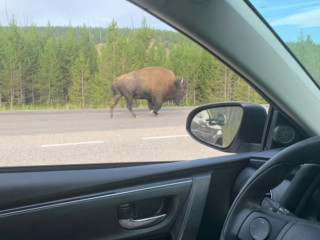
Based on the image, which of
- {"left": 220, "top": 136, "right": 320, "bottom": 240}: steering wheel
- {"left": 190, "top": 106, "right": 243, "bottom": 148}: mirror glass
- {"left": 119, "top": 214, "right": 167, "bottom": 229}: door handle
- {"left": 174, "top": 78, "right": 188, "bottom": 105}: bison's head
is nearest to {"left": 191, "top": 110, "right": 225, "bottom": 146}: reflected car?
{"left": 190, "top": 106, "right": 243, "bottom": 148}: mirror glass

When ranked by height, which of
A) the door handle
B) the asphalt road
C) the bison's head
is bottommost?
the door handle

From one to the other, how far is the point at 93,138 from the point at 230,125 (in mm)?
1043

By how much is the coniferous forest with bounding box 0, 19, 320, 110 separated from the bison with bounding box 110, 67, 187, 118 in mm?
45

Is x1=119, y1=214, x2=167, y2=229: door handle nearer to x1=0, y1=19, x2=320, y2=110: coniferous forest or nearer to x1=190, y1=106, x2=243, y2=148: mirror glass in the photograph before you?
x1=190, y1=106, x2=243, y2=148: mirror glass

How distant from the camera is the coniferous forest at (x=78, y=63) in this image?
8.62 feet

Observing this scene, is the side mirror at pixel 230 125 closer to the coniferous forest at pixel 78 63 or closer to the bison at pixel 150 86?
the coniferous forest at pixel 78 63

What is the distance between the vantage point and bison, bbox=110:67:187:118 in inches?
112

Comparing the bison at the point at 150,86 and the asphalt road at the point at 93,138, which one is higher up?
the bison at the point at 150,86

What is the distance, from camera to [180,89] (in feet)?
9.41

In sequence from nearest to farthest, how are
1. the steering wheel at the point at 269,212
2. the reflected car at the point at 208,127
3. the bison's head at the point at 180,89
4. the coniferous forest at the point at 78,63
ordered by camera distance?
the steering wheel at the point at 269,212
the reflected car at the point at 208,127
the coniferous forest at the point at 78,63
the bison's head at the point at 180,89

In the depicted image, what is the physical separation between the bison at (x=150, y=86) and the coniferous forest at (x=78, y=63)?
0.05 m

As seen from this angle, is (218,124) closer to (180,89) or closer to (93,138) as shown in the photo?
(180,89)

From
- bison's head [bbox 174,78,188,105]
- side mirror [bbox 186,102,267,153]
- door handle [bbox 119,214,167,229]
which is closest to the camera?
door handle [bbox 119,214,167,229]

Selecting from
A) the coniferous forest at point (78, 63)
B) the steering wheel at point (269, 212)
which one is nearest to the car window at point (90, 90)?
the coniferous forest at point (78, 63)
